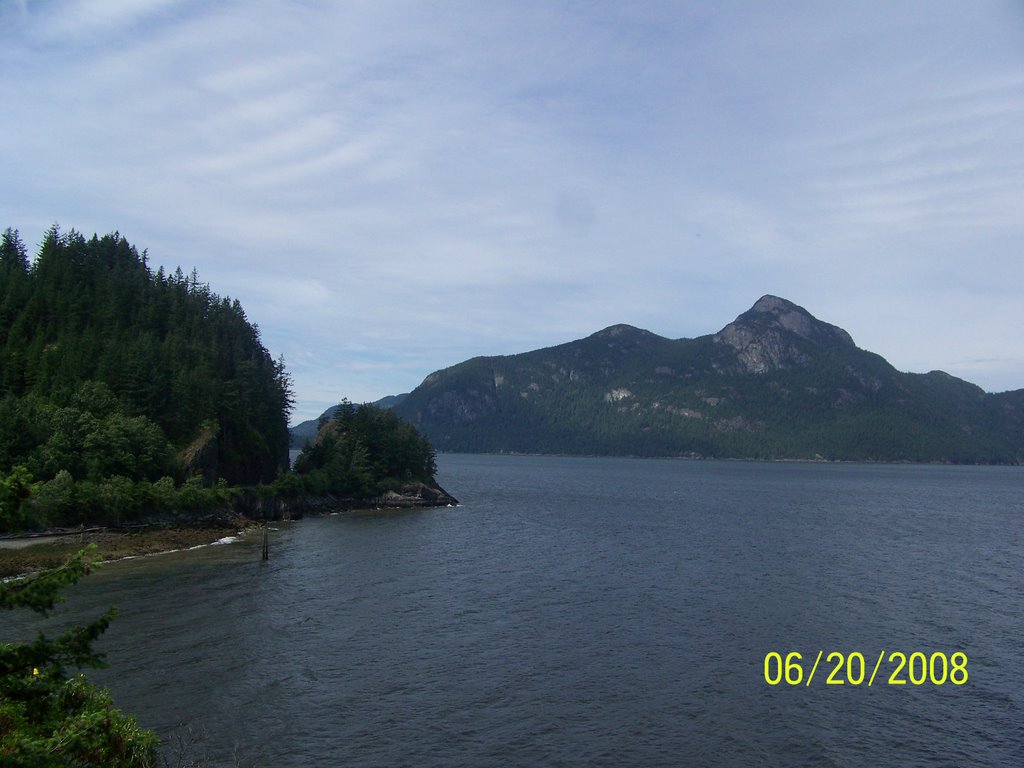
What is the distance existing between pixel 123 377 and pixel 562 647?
267 ft

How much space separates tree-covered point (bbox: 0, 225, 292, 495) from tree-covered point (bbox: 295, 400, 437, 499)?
6.50 m

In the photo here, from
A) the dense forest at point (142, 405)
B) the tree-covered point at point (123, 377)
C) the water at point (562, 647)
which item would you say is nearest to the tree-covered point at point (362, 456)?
the dense forest at point (142, 405)

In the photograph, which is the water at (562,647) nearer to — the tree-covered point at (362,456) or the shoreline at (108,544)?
the shoreline at (108,544)

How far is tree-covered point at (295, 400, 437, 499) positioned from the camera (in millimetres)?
118188

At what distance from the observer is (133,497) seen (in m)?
77.6

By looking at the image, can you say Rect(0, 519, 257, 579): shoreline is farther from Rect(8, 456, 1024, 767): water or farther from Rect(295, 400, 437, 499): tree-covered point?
Rect(295, 400, 437, 499): tree-covered point

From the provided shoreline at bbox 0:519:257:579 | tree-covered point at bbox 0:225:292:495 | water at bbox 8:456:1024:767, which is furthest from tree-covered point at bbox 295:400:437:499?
water at bbox 8:456:1024:767

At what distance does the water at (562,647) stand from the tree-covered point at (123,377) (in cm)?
2327

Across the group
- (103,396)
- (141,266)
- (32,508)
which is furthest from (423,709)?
(141,266)

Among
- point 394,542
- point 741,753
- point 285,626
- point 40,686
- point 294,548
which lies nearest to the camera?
point 40,686

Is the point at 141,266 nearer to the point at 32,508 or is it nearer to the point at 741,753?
the point at 32,508

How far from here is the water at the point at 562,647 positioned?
27938 millimetres

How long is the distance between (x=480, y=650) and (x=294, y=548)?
41.1 meters

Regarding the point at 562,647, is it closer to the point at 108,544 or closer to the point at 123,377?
the point at 108,544
